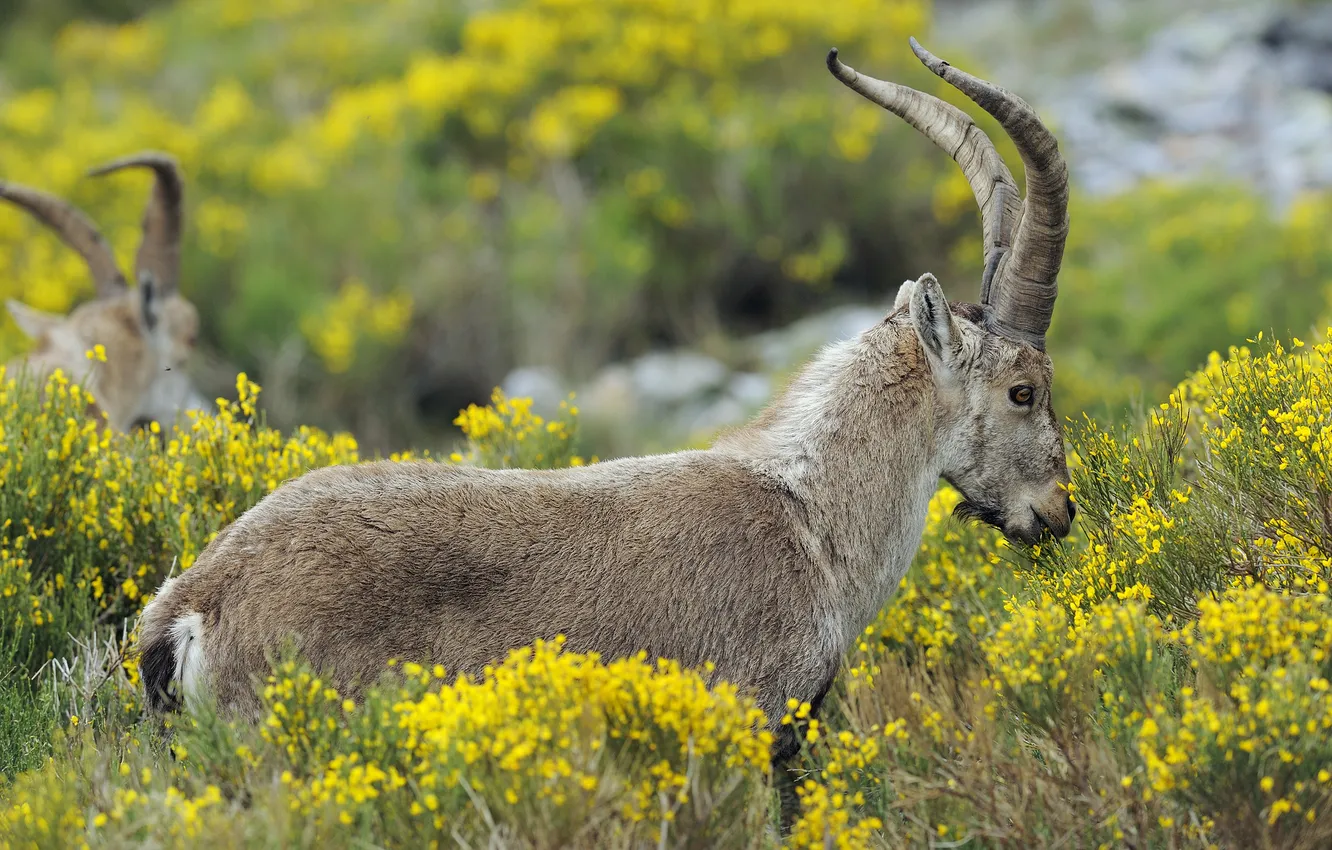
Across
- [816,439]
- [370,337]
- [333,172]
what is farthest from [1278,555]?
[333,172]

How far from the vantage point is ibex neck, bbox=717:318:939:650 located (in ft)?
15.3

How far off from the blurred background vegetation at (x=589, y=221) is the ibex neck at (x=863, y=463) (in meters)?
9.94

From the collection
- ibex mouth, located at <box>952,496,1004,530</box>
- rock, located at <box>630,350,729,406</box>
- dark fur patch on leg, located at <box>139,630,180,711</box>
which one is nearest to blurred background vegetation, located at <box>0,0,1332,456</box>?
rock, located at <box>630,350,729,406</box>

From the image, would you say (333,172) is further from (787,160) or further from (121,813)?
(121,813)

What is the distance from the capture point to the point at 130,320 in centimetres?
879

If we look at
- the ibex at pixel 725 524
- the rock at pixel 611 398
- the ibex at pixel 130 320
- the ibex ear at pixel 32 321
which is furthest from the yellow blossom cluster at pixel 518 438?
the rock at pixel 611 398

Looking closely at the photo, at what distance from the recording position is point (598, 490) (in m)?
4.57

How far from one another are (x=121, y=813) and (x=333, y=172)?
49.5 feet

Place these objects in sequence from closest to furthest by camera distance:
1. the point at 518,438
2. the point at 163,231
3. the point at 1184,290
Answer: the point at 518,438, the point at 163,231, the point at 1184,290

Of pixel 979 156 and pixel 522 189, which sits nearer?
pixel 979 156

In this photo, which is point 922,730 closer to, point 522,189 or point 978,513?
point 978,513

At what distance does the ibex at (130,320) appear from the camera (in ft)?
27.6

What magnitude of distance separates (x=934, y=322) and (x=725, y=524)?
3.52 ft

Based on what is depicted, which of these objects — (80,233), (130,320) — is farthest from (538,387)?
(80,233)
